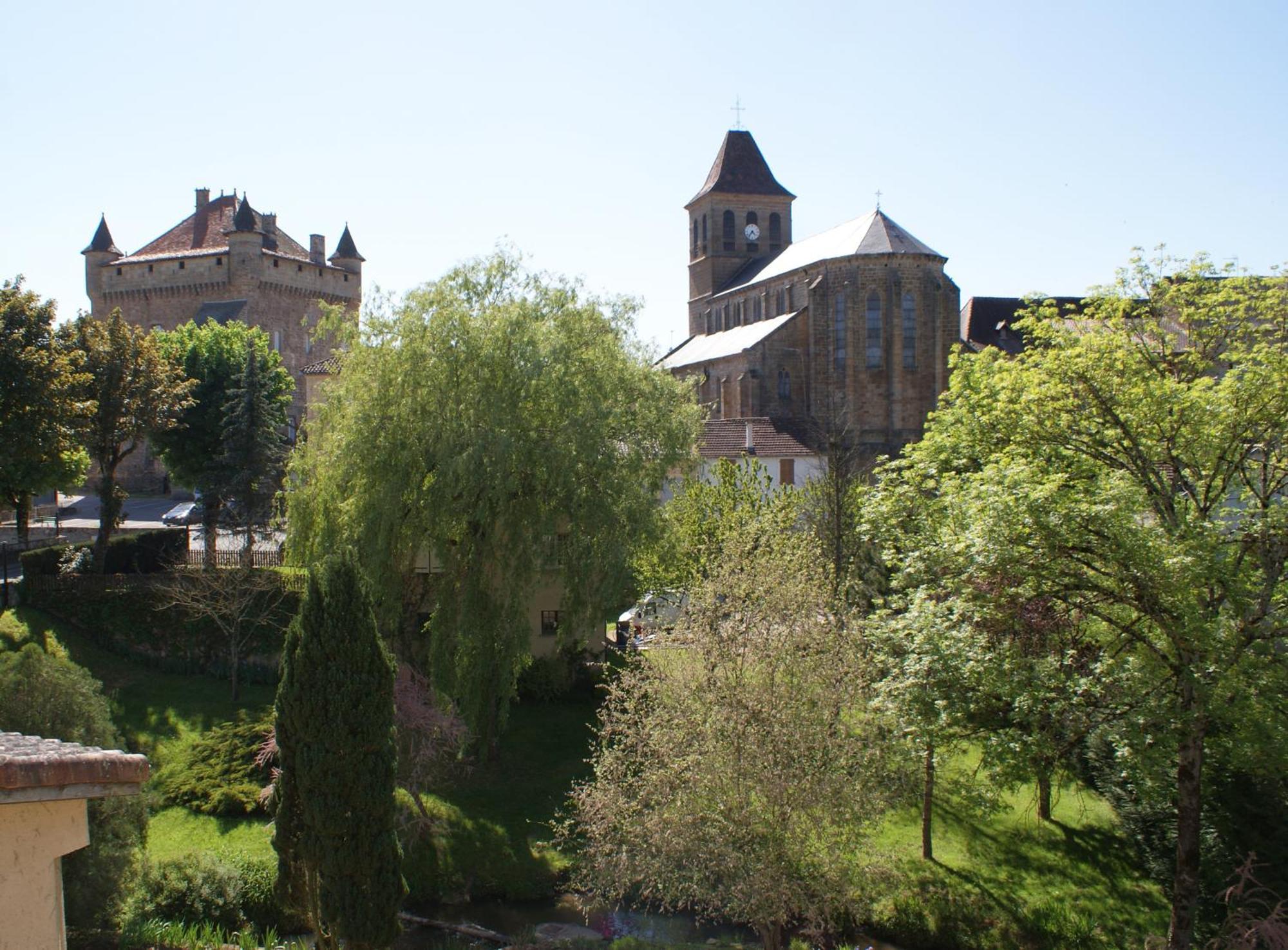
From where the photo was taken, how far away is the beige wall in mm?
4969

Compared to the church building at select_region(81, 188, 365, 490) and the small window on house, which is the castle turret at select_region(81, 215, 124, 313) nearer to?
the church building at select_region(81, 188, 365, 490)

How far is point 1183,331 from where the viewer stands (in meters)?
14.4

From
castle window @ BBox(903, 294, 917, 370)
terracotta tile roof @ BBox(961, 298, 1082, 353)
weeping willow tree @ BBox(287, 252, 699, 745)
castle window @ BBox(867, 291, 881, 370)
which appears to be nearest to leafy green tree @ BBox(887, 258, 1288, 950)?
weeping willow tree @ BBox(287, 252, 699, 745)

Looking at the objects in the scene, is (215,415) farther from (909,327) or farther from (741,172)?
(741,172)

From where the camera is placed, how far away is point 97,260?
5959 centimetres

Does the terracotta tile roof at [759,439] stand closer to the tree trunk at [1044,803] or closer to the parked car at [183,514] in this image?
the parked car at [183,514]

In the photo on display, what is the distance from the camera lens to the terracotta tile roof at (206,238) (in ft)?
188

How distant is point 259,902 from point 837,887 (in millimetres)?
8544

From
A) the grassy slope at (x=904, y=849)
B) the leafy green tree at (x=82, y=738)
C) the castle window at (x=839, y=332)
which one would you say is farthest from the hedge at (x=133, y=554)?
the castle window at (x=839, y=332)

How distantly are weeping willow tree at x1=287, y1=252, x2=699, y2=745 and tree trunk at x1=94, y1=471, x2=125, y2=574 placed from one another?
10.4 m

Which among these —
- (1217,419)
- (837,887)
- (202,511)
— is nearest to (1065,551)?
(1217,419)

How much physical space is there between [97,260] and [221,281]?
9.25 metres

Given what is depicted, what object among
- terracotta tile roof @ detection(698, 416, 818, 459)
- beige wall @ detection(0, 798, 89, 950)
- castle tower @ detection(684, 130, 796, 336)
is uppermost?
castle tower @ detection(684, 130, 796, 336)

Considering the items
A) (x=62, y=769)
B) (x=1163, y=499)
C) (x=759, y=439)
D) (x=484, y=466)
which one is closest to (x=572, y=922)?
(x=484, y=466)
